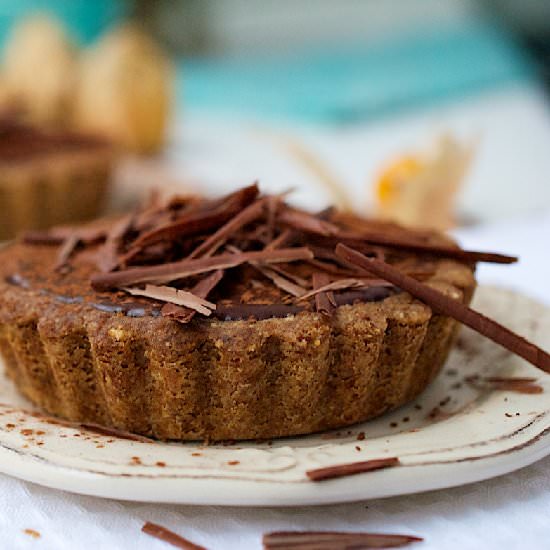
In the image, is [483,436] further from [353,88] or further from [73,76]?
[353,88]

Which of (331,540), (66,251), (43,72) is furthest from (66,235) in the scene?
(43,72)

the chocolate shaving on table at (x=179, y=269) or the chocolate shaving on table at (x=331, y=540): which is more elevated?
the chocolate shaving on table at (x=179, y=269)

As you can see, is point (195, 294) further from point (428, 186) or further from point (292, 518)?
point (428, 186)

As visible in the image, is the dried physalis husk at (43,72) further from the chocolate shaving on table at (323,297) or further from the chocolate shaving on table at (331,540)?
the chocolate shaving on table at (331,540)

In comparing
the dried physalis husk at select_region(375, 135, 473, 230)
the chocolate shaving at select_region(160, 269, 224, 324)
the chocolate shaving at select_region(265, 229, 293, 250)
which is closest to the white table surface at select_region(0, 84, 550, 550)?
the chocolate shaving at select_region(160, 269, 224, 324)

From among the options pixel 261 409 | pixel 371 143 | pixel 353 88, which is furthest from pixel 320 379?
pixel 353 88

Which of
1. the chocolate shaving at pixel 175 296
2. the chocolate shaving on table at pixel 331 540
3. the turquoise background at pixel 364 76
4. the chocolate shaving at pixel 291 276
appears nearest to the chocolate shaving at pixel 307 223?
the chocolate shaving at pixel 291 276
